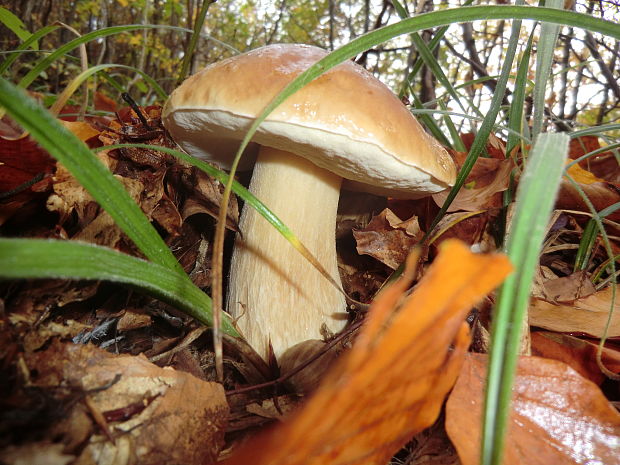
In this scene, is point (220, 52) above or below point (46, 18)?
above

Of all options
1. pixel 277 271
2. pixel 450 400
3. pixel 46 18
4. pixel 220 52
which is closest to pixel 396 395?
pixel 450 400

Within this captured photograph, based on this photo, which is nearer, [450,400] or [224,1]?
[450,400]

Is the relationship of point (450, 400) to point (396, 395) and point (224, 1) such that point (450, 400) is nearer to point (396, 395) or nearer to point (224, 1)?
point (396, 395)

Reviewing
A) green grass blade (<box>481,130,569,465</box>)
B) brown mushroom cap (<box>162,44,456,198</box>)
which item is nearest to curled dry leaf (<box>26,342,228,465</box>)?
green grass blade (<box>481,130,569,465</box>)

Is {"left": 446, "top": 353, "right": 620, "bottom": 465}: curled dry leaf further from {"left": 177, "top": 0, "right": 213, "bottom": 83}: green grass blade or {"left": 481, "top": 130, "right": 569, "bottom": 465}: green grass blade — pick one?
{"left": 177, "top": 0, "right": 213, "bottom": 83}: green grass blade

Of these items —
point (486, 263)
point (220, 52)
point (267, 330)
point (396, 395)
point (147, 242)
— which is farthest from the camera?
point (220, 52)

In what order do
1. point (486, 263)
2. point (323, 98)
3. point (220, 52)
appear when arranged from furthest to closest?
point (220, 52) < point (323, 98) < point (486, 263)
